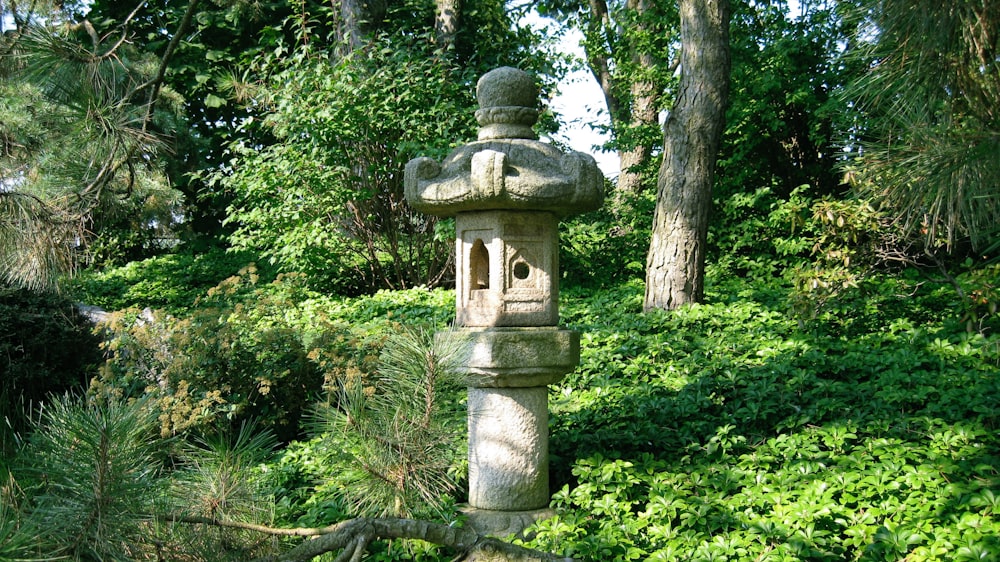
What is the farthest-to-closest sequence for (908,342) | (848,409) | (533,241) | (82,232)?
(908,342) → (848,409) → (533,241) → (82,232)

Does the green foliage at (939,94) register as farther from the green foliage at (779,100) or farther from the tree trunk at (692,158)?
the green foliage at (779,100)

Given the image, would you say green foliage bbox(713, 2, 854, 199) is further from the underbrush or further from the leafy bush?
the leafy bush

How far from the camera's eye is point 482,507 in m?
3.94

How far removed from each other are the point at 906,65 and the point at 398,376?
2.11 m

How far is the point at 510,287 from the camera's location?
12.8 feet

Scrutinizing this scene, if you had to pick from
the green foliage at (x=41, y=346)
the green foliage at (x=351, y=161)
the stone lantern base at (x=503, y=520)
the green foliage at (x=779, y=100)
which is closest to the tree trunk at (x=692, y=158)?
the green foliage at (x=779, y=100)

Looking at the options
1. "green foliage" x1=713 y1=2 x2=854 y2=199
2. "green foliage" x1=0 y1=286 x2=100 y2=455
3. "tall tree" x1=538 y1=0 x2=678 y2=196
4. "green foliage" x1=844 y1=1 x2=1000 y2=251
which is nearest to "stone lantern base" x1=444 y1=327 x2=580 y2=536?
"green foliage" x1=844 y1=1 x2=1000 y2=251

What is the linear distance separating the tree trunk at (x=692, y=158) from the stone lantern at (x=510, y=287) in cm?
327

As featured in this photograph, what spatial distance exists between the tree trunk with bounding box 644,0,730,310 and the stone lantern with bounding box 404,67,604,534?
3266 millimetres

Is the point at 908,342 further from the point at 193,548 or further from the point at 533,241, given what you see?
the point at 193,548

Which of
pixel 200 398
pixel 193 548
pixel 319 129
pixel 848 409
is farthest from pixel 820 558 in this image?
pixel 319 129

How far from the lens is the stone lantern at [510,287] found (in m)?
3.73

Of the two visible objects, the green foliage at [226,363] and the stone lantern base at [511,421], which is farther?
the green foliage at [226,363]

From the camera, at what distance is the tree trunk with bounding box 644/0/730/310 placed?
696 centimetres
